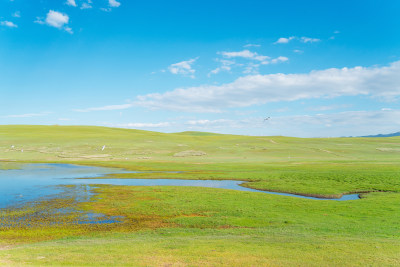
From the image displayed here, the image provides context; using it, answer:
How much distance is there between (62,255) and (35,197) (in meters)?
27.9

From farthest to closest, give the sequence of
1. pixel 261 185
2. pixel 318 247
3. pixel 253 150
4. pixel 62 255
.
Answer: pixel 253 150
pixel 261 185
pixel 318 247
pixel 62 255

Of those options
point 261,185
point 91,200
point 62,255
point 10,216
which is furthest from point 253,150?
point 62,255

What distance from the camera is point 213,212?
32.4m

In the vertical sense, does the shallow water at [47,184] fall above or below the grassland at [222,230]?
below

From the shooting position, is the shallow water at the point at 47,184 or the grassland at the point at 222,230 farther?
the shallow water at the point at 47,184

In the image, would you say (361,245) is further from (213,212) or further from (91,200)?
(91,200)

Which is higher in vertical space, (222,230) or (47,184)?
(222,230)

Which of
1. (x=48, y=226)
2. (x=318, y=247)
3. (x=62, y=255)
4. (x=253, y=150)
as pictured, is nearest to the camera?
(x=62, y=255)

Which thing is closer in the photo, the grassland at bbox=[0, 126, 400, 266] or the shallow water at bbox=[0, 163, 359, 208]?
the grassland at bbox=[0, 126, 400, 266]

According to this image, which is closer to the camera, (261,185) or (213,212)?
(213,212)

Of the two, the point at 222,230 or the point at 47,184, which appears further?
the point at 47,184

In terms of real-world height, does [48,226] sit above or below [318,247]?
below

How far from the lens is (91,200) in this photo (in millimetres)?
39875

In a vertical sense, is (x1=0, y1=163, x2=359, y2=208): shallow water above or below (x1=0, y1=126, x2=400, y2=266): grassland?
below
